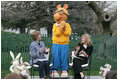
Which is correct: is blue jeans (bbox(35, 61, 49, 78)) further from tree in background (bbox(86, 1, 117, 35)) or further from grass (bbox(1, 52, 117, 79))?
tree in background (bbox(86, 1, 117, 35))


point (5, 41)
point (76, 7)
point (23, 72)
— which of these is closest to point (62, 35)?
point (23, 72)

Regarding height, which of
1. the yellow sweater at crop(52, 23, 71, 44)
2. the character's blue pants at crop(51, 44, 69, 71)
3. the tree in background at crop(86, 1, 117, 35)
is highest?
the tree in background at crop(86, 1, 117, 35)

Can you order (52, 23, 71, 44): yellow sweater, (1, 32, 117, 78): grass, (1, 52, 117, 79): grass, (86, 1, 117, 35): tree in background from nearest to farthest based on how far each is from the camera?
(52, 23, 71, 44): yellow sweater < (1, 32, 117, 78): grass < (1, 52, 117, 79): grass < (86, 1, 117, 35): tree in background

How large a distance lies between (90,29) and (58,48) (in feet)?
44.6

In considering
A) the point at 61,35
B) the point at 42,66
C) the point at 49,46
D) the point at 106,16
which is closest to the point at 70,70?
the point at 49,46

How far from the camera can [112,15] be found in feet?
24.8

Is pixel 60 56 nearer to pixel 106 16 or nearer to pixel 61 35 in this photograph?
pixel 61 35

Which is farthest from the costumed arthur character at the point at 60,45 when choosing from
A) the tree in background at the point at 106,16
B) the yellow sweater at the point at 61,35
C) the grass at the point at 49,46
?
the tree in background at the point at 106,16

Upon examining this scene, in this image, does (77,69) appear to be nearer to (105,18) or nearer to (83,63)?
(83,63)

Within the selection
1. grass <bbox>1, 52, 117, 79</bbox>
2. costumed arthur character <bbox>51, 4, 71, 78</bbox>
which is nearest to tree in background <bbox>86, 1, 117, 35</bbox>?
grass <bbox>1, 52, 117, 79</bbox>

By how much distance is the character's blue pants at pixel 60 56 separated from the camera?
523 centimetres

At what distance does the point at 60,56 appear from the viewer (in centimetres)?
530

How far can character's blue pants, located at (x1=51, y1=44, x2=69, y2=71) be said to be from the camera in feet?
17.2

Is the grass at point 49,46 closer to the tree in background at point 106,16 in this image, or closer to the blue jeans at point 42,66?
the tree in background at point 106,16
